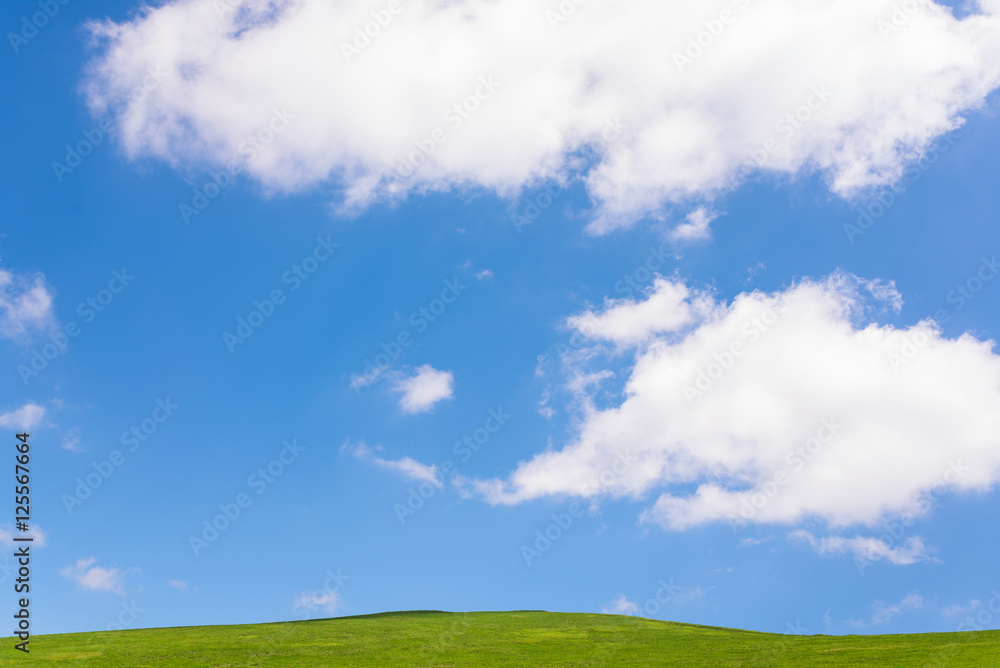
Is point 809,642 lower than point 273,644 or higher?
lower

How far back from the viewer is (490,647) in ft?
210

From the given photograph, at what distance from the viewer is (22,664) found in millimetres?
56125

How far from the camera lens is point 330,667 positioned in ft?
185

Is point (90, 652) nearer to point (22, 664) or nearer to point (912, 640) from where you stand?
point (22, 664)

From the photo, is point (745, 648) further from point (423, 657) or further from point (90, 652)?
point (90, 652)

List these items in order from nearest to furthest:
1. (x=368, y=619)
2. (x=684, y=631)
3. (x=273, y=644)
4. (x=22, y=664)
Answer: (x=22, y=664) < (x=273, y=644) < (x=684, y=631) < (x=368, y=619)

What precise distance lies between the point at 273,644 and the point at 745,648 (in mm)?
45116

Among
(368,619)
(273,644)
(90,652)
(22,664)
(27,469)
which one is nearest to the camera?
(27,469)

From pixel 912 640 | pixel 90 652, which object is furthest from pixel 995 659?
pixel 90 652

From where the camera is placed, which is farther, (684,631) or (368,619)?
(368,619)

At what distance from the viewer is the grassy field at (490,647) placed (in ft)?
186

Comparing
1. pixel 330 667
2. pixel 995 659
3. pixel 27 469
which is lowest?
pixel 995 659

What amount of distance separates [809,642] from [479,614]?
130 ft

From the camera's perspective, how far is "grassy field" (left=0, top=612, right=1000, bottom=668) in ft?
186
